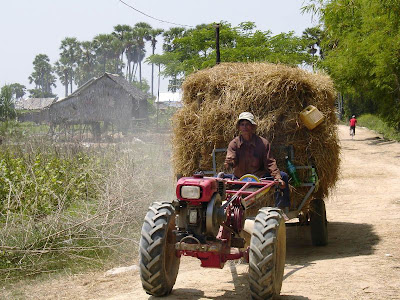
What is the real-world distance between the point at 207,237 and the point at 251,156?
2.31 m

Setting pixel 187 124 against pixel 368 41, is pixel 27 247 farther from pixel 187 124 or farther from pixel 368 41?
pixel 368 41

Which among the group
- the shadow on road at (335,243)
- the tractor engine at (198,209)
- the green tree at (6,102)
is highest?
the green tree at (6,102)

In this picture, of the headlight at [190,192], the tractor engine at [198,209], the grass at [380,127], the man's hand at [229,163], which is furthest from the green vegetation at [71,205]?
the grass at [380,127]

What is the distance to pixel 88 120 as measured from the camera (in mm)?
27062

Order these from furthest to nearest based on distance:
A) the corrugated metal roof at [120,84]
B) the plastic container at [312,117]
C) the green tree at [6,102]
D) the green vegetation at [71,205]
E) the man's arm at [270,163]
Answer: the corrugated metal roof at [120,84], the green tree at [6,102], the plastic container at [312,117], the green vegetation at [71,205], the man's arm at [270,163]

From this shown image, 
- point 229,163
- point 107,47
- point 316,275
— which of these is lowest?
point 316,275

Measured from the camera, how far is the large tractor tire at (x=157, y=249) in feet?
19.2

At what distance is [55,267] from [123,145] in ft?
25.3

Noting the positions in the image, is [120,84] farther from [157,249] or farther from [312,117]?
[157,249]

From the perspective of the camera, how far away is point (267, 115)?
28.6 feet

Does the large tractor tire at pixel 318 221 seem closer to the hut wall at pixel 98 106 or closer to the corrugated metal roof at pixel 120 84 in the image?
the hut wall at pixel 98 106

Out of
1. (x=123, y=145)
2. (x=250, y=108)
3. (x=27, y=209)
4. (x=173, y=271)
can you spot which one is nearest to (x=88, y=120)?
(x=123, y=145)

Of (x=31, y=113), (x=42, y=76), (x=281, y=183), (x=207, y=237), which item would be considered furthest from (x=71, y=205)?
(x=42, y=76)

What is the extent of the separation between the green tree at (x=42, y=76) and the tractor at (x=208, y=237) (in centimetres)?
10417
